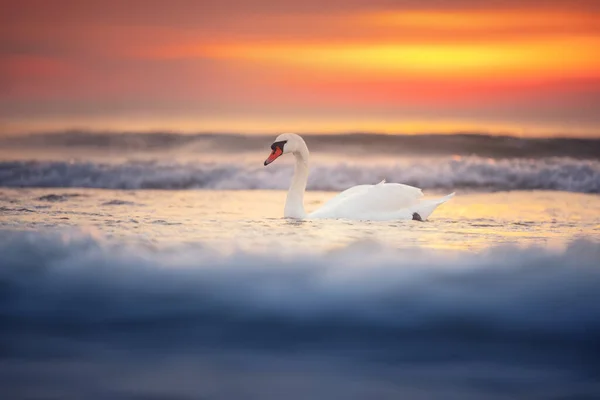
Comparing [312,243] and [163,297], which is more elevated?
[312,243]

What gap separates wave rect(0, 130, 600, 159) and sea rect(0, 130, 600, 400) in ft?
33.7

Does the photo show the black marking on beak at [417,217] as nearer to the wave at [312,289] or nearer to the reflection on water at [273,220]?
the reflection on water at [273,220]

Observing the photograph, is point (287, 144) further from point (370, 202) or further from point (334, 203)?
point (370, 202)

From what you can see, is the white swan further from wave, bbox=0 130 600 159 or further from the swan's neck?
wave, bbox=0 130 600 159

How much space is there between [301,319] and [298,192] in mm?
5110

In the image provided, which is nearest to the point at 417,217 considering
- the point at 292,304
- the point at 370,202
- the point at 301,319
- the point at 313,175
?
the point at 370,202

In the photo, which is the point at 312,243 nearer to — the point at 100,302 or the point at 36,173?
the point at 100,302

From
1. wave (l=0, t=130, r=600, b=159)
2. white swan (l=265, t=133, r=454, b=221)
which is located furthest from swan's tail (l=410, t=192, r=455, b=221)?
wave (l=0, t=130, r=600, b=159)

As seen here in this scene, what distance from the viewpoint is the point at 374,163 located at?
20.2 metres

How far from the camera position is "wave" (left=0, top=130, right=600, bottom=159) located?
22.6 meters

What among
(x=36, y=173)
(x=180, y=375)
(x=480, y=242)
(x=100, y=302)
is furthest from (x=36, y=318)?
(x=36, y=173)

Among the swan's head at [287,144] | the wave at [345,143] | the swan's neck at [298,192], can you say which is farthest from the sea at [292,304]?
the wave at [345,143]

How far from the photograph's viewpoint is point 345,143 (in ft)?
80.0

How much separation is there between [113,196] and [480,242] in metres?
6.91
